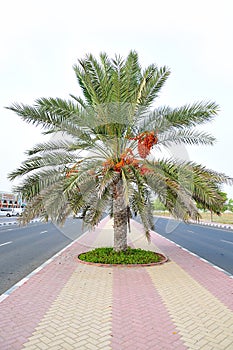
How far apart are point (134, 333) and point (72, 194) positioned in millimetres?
5582

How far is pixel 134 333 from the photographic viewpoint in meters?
4.36

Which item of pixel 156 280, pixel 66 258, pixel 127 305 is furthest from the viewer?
pixel 66 258

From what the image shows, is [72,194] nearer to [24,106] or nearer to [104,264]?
[104,264]

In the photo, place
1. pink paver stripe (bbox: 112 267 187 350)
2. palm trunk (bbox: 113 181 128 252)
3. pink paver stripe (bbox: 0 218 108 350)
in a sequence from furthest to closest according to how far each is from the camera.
Result: palm trunk (bbox: 113 181 128 252)
pink paver stripe (bbox: 0 218 108 350)
pink paver stripe (bbox: 112 267 187 350)

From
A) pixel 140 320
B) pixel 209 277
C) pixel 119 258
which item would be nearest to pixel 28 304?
pixel 140 320

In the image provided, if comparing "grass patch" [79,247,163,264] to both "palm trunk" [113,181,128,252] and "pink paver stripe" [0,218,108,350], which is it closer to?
"palm trunk" [113,181,128,252]

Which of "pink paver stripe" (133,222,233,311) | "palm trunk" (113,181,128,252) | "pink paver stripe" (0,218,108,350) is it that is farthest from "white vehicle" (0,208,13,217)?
"pink paver stripe" (0,218,108,350)

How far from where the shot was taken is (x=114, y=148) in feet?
34.1

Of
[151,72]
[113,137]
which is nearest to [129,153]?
[113,137]

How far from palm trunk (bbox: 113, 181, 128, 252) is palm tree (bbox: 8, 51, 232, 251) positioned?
37 millimetres

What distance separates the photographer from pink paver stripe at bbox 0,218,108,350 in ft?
13.9

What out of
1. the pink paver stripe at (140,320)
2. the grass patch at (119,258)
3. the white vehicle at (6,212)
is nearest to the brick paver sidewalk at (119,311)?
the pink paver stripe at (140,320)

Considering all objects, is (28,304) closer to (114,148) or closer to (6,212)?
(114,148)

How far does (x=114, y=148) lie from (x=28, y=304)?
6046mm
